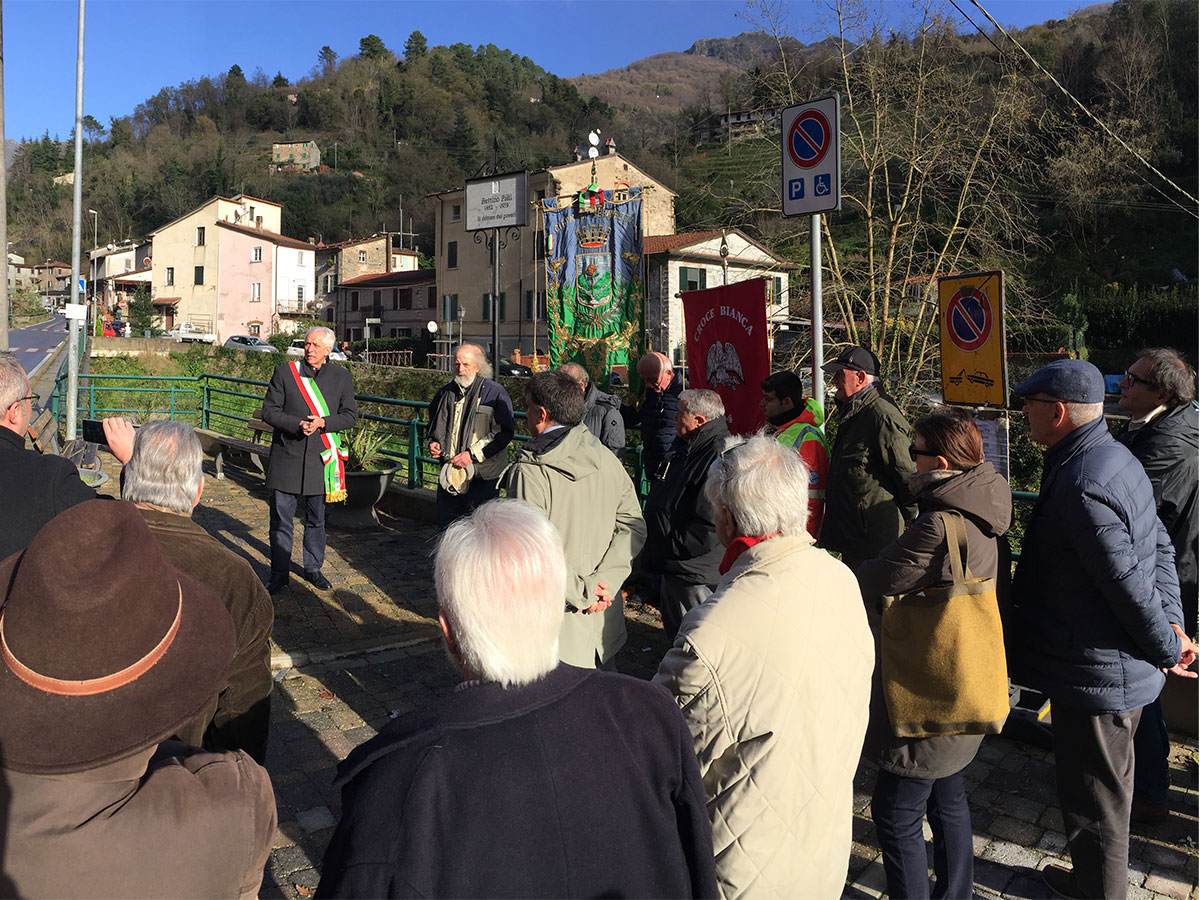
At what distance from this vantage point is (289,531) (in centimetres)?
625

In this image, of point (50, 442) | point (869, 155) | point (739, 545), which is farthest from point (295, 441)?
point (869, 155)

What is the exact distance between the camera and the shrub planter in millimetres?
8258

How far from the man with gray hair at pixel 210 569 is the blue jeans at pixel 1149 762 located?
3.31 meters

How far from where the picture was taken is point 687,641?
6.68 ft

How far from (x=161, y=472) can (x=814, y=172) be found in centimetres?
380

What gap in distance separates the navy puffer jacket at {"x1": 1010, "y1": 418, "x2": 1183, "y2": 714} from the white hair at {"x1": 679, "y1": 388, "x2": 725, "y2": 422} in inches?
63.8

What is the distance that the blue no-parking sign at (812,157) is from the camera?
4812 mm

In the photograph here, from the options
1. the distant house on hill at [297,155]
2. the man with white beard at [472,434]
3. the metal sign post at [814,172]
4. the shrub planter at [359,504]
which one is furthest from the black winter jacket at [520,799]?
the distant house on hill at [297,155]

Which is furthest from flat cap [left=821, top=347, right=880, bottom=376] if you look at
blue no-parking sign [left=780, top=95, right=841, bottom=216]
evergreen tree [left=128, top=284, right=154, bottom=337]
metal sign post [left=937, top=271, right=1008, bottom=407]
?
evergreen tree [left=128, top=284, right=154, bottom=337]

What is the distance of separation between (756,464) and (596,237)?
43.5ft

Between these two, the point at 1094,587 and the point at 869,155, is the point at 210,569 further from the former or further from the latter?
the point at 869,155

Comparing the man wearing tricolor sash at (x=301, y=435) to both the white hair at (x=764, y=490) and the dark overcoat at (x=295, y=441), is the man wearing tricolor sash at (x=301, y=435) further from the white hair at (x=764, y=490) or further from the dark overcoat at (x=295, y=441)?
the white hair at (x=764, y=490)

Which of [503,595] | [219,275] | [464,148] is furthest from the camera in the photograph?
[464,148]

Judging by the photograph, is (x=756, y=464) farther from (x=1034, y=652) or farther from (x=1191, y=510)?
(x=1191, y=510)
